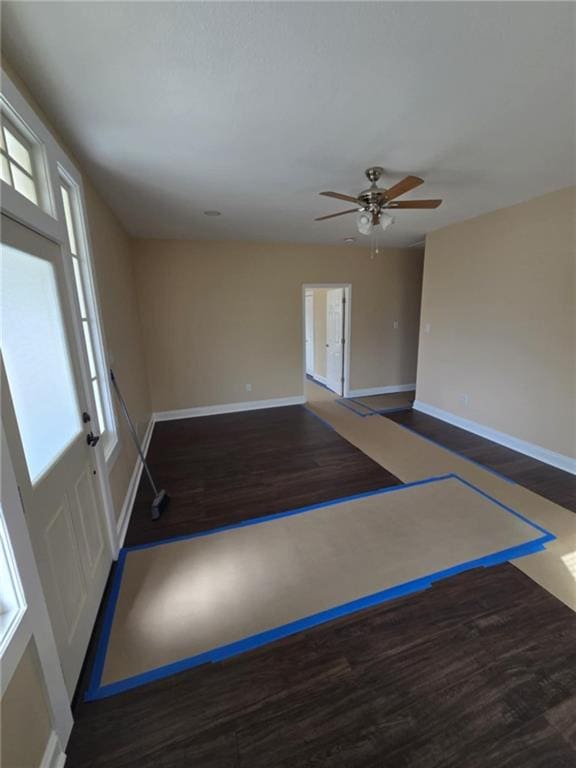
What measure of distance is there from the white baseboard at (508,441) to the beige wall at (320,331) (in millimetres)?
2647

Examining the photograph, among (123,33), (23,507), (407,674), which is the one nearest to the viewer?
(23,507)

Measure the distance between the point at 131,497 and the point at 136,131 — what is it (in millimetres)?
2698

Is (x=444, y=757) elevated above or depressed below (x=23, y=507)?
below

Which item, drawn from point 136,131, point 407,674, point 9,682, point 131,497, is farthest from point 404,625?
point 136,131

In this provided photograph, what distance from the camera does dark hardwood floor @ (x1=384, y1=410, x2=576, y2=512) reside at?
9.32 feet

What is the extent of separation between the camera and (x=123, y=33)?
1216mm

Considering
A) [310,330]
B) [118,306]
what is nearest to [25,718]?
[118,306]

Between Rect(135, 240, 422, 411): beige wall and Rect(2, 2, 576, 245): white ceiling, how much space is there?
1941mm

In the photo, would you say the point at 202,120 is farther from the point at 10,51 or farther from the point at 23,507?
the point at 23,507

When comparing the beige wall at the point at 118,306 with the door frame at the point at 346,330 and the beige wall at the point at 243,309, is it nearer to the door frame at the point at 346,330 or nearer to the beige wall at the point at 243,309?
the beige wall at the point at 243,309

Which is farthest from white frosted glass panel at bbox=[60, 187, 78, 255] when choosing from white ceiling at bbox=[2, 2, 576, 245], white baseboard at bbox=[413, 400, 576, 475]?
white baseboard at bbox=[413, 400, 576, 475]

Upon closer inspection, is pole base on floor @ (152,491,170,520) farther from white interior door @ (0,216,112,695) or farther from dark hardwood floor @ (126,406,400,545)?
white interior door @ (0,216,112,695)

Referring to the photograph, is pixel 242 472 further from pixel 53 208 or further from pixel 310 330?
pixel 310 330

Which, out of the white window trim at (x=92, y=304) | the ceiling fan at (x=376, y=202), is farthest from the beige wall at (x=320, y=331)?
the white window trim at (x=92, y=304)
